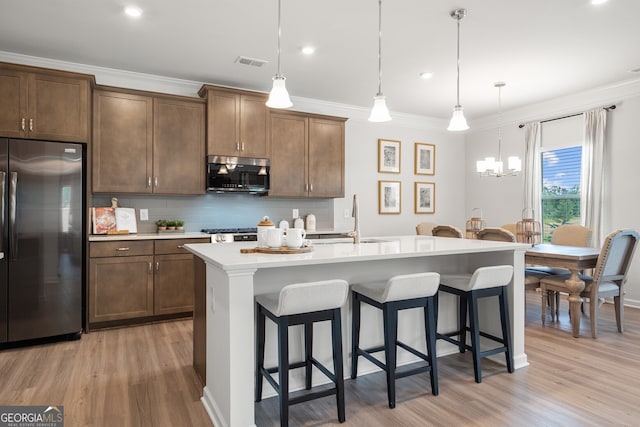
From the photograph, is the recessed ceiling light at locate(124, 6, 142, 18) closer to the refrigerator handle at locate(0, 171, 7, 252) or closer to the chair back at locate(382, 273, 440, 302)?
the refrigerator handle at locate(0, 171, 7, 252)

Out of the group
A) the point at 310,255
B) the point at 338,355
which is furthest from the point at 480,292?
the point at 310,255

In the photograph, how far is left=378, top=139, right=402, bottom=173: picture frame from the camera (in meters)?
5.89

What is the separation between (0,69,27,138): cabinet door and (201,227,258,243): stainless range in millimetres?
1918

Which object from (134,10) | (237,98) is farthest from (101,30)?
(237,98)

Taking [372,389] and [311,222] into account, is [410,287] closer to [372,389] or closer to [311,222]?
[372,389]

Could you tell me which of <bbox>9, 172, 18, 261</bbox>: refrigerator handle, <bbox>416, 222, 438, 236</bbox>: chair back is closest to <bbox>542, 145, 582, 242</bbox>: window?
<bbox>416, 222, 438, 236</bbox>: chair back

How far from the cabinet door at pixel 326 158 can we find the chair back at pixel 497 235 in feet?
6.20

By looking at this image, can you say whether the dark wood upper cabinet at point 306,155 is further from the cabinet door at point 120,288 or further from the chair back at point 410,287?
the chair back at point 410,287

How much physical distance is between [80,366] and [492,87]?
5064 millimetres

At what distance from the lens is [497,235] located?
A: 3803 mm

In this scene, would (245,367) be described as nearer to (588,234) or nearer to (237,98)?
(237,98)

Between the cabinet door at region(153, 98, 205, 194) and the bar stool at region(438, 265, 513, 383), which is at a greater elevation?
the cabinet door at region(153, 98, 205, 194)

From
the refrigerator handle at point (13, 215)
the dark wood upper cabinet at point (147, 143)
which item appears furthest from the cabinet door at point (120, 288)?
the dark wood upper cabinet at point (147, 143)

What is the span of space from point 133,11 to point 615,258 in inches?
179
